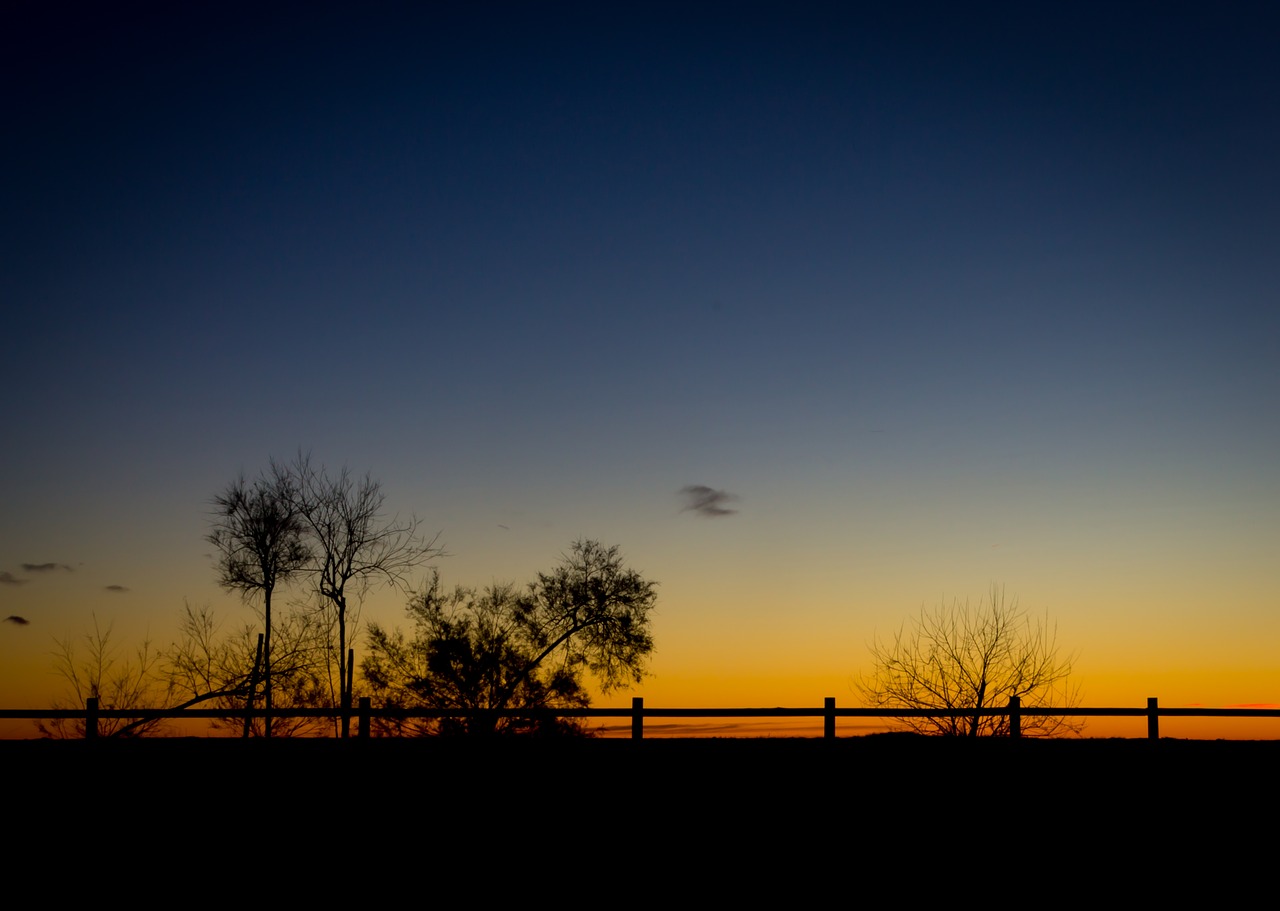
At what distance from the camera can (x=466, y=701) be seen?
2958cm
